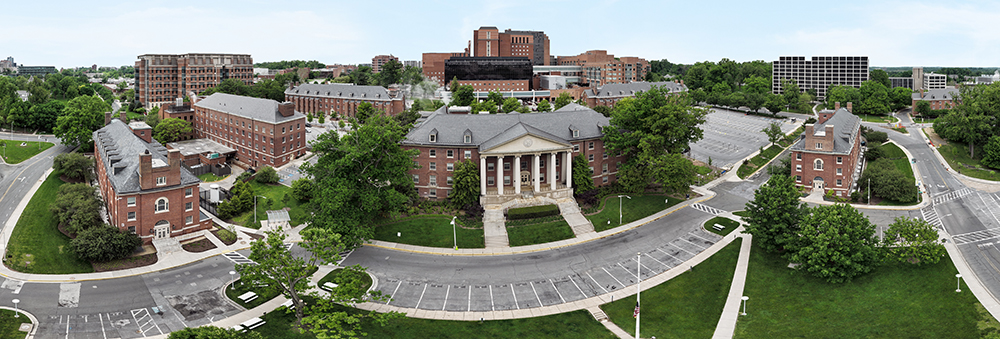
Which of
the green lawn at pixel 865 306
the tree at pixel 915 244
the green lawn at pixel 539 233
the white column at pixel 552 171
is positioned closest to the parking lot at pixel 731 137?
the white column at pixel 552 171

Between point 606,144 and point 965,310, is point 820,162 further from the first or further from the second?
point 965,310

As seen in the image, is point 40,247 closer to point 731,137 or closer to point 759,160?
point 759,160

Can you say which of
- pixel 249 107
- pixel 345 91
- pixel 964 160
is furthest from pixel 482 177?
pixel 345 91

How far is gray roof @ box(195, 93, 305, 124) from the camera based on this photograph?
12138 cm

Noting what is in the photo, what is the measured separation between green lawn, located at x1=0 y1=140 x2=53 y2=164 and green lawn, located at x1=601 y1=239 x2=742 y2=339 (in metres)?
117

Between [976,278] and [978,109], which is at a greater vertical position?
[978,109]

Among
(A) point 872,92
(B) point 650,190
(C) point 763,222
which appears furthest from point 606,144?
(A) point 872,92

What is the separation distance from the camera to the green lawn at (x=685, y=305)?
190ft

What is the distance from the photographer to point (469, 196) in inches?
3484

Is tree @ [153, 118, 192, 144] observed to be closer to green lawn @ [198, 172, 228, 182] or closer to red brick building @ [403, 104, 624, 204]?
green lawn @ [198, 172, 228, 182]

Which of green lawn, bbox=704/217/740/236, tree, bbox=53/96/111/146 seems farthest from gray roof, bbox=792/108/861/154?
tree, bbox=53/96/111/146

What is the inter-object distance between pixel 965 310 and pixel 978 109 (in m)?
82.5

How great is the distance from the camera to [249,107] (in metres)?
128

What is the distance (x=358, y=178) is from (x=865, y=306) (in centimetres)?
5501
